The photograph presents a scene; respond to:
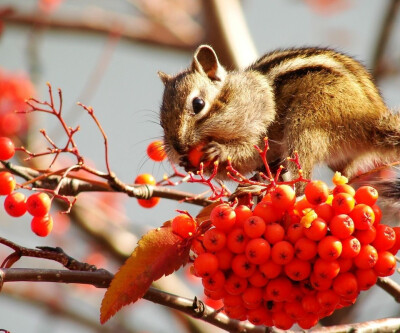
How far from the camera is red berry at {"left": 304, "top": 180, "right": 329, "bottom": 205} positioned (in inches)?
82.1

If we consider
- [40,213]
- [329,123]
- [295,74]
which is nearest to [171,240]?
[40,213]

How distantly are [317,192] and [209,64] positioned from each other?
88.2 inches

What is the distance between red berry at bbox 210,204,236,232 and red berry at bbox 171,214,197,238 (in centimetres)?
17

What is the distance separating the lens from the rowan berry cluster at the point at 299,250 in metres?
2.05

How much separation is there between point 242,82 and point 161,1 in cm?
491

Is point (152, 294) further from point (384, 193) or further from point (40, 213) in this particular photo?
point (384, 193)

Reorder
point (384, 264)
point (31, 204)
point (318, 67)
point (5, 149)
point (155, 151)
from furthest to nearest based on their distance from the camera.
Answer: point (318, 67) < point (155, 151) < point (5, 149) < point (31, 204) < point (384, 264)

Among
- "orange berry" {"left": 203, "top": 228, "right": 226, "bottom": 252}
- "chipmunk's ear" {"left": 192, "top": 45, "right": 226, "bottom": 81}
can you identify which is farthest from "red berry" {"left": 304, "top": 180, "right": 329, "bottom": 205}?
"chipmunk's ear" {"left": 192, "top": 45, "right": 226, "bottom": 81}

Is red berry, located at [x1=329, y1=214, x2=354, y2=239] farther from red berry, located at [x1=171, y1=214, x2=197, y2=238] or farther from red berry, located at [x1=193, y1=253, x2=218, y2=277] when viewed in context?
red berry, located at [x1=171, y1=214, x2=197, y2=238]

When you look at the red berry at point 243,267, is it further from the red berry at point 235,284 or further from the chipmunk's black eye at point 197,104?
the chipmunk's black eye at point 197,104

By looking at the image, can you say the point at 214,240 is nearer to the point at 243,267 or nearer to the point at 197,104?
the point at 243,267

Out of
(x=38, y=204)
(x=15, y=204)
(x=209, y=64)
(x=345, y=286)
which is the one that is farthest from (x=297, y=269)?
(x=209, y=64)

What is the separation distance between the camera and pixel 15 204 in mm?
2480

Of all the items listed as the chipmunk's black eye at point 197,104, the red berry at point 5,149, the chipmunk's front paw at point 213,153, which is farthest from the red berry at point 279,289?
the chipmunk's black eye at point 197,104
